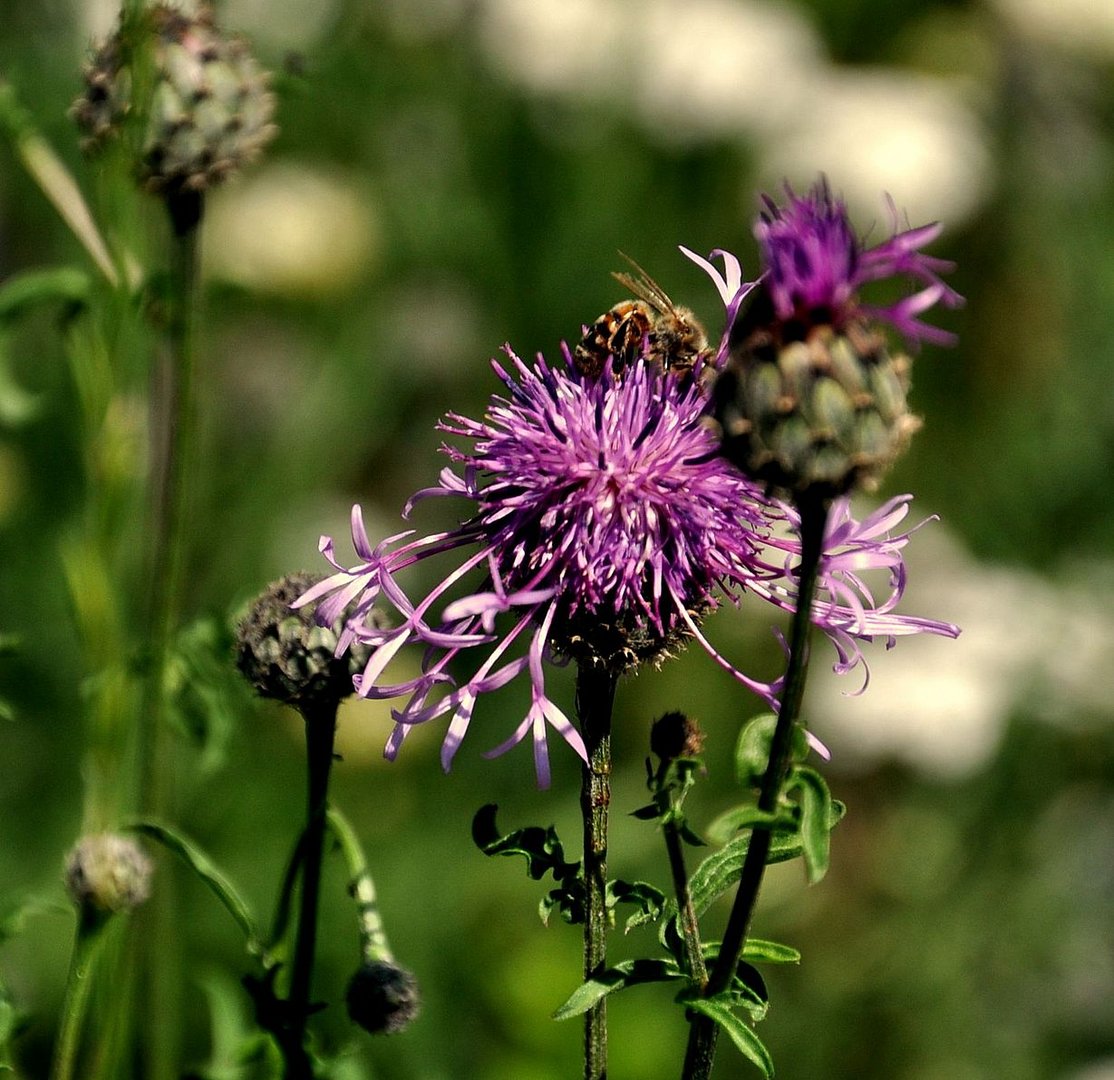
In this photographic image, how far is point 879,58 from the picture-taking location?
7418 mm

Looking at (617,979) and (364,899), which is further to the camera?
(364,899)

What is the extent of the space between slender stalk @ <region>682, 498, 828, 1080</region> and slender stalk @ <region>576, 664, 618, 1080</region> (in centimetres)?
9

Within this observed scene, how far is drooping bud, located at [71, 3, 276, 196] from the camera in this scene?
1924mm

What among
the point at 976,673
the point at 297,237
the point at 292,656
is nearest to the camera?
the point at 292,656

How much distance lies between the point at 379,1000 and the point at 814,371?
0.69 m

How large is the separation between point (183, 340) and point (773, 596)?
30.4 inches

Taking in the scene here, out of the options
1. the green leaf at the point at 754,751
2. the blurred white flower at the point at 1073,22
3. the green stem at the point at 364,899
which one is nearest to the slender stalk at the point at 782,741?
the green leaf at the point at 754,751

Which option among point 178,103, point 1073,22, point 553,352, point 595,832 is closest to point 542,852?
point 595,832

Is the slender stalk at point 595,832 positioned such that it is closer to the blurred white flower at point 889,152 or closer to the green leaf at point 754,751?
the green leaf at point 754,751

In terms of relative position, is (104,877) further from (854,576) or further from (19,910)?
(854,576)

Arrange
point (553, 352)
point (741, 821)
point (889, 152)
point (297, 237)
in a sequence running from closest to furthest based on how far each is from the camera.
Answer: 1. point (741, 821)
2. point (553, 352)
3. point (297, 237)
4. point (889, 152)

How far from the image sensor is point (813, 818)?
1.12m

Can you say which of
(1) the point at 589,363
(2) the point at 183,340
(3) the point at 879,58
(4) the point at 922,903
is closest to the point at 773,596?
(1) the point at 589,363

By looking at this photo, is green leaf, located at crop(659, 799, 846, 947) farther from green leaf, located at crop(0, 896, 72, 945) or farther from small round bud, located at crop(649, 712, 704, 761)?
green leaf, located at crop(0, 896, 72, 945)
